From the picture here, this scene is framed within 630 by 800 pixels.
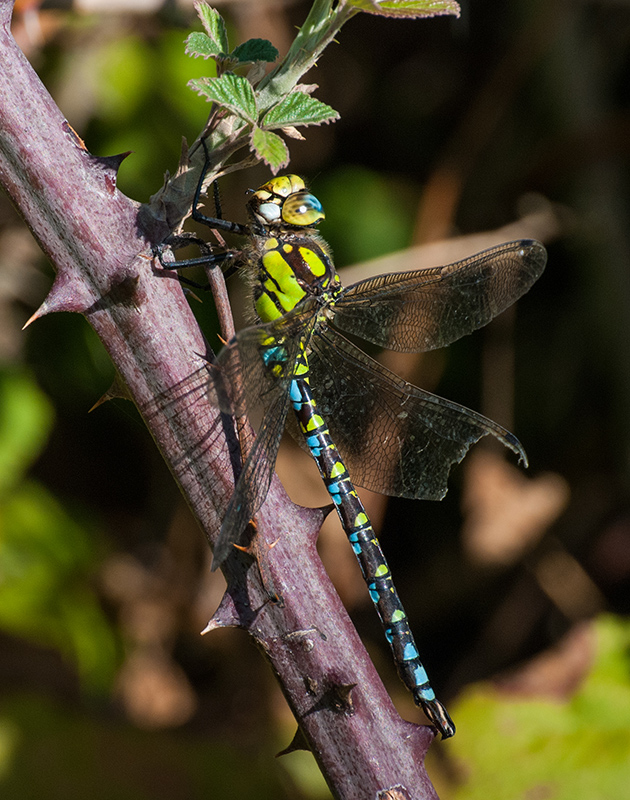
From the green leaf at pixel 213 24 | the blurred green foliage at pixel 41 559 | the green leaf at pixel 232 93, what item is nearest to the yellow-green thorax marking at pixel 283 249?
the green leaf at pixel 213 24

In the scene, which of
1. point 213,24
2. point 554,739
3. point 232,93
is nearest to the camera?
point 232,93

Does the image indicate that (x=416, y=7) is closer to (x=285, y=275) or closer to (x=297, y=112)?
(x=297, y=112)

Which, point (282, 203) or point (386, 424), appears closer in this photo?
point (282, 203)

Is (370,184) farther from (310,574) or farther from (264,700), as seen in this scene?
(310,574)

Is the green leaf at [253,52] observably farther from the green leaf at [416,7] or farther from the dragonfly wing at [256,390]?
the dragonfly wing at [256,390]

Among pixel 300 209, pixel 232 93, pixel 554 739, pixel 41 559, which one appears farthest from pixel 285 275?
pixel 554 739

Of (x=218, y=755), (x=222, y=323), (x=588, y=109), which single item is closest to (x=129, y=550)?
(x=218, y=755)
